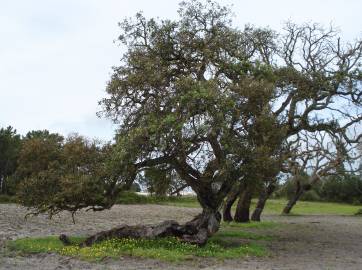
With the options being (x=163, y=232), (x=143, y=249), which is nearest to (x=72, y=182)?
(x=143, y=249)

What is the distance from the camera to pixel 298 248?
66.5 feet

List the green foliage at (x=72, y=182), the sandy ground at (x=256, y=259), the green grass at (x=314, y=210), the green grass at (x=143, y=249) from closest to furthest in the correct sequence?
1. the sandy ground at (x=256, y=259)
2. the green grass at (x=143, y=249)
3. the green foliage at (x=72, y=182)
4. the green grass at (x=314, y=210)

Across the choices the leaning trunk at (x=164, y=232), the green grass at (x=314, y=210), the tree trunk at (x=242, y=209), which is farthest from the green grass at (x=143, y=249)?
the green grass at (x=314, y=210)

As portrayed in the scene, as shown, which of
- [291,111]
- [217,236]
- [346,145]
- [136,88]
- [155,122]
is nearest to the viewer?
[155,122]

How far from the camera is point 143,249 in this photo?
16516mm

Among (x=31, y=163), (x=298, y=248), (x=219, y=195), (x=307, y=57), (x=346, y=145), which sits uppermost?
(x=307, y=57)

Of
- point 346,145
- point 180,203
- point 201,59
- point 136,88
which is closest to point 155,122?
point 136,88

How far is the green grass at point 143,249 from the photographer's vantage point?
51.6ft

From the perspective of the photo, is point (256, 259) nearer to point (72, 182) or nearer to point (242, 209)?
point (72, 182)

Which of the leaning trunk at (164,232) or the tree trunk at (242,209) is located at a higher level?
the tree trunk at (242,209)

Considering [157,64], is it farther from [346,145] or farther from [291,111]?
[346,145]

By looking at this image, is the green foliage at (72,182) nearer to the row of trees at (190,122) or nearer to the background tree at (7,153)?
the row of trees at (190,122)

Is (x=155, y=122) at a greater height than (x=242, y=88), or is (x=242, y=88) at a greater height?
(x=242, y=88)

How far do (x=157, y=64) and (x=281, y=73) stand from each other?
22.0ft
